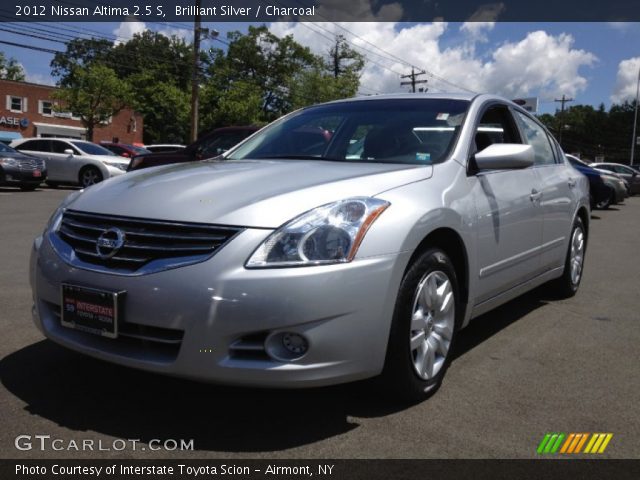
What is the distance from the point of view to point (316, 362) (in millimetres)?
2477

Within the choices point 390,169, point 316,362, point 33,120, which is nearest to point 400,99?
point 390,169

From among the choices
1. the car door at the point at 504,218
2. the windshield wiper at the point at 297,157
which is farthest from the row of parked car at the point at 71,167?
the car door at the point at 504,218

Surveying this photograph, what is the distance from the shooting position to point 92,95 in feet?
144

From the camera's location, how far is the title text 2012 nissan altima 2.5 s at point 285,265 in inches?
95.1

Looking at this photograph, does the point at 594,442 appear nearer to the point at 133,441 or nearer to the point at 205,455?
the point at 205,455

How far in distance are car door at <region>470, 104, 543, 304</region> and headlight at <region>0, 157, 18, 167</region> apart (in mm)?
14314

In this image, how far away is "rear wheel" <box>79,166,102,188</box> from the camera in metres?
17.0

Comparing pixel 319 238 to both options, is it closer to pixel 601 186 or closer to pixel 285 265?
pixel 285 265

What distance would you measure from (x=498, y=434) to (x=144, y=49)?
78.9 m

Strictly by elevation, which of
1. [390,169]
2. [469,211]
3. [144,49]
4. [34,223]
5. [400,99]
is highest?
[144,49]

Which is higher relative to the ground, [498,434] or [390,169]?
[390,169]

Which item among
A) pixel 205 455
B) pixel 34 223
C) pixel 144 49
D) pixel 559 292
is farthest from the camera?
pixel 144 49
